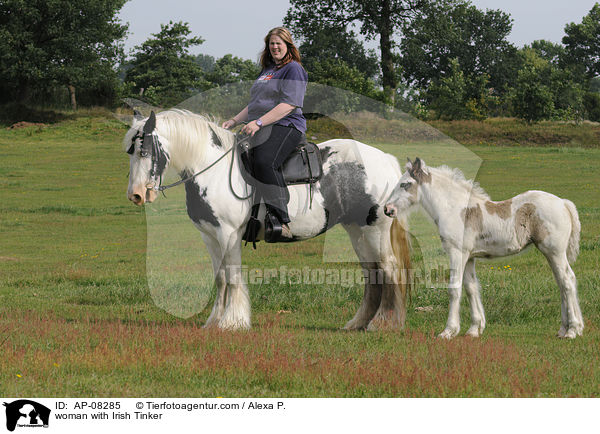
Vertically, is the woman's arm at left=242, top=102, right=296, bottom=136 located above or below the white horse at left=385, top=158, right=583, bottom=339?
above

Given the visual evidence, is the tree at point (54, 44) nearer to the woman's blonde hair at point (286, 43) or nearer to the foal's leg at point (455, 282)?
the woman's blonde hair at point (286, 43)

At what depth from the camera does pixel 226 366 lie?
6875mm

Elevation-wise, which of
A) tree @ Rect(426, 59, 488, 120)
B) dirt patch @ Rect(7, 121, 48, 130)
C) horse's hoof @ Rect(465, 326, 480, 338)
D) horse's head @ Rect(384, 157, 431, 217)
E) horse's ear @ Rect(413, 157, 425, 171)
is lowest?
horse's hoof @ Rect(465, 326, 480, 338)

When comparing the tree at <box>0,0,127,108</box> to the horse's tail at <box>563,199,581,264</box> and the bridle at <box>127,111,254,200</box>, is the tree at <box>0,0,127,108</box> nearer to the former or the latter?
the bridle at <box>127,111,254,200</box>

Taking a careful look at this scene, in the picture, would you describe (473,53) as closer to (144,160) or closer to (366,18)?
(366,18)

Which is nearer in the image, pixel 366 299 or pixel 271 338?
pixel 271 338

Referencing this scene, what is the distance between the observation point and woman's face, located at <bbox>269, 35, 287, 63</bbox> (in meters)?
8.37

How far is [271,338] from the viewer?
26.6 ft

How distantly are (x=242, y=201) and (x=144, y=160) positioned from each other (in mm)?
1328

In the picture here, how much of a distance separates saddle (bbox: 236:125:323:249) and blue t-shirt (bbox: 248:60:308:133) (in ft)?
0.82

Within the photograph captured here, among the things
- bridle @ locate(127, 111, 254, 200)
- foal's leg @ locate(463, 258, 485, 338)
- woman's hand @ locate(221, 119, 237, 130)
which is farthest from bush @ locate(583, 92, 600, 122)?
bridle @ locate(127, 111, 254, 200)

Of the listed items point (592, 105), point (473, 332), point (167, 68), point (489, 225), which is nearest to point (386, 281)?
point (473, 332)

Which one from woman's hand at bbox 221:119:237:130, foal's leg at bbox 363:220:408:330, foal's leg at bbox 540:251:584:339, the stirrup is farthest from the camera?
woman's hand at bbox 221:119:237:130

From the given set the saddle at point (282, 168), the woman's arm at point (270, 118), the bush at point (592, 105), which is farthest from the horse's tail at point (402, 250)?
the bush at point (592, 105)
